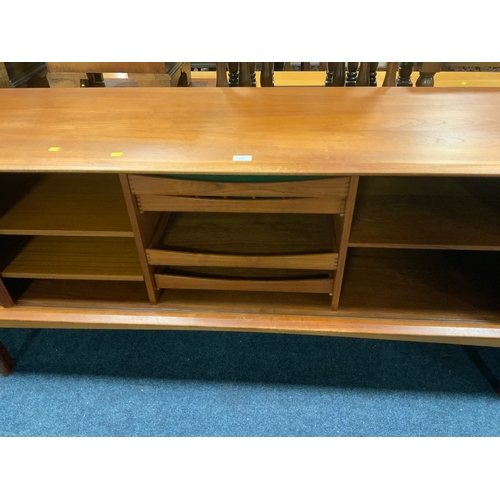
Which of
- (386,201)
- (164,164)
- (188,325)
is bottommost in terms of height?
(188,325)

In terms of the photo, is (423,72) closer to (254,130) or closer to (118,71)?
(254,130)

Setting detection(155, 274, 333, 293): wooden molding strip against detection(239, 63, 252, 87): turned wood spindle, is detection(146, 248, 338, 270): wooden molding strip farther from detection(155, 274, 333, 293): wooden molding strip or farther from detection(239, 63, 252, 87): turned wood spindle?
detection(239, 63, 252, 87): turned wood spindle

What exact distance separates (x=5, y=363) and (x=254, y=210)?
832mm

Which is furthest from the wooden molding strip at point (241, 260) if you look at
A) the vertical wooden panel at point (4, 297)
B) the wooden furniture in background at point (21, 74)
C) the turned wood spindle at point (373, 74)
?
the wooden furniture in background at point (21, 74)

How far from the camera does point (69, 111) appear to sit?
3.15 feet

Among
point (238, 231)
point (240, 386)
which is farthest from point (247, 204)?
point (240, 386)

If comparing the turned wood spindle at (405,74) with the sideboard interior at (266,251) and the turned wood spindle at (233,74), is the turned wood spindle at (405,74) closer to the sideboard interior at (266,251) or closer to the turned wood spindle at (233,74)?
the sideboard interior at (266,251)

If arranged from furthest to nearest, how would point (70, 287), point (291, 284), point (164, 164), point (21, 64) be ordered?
point (21, 64) → point (70, 287) → point (291, 284) → point (164, 164)

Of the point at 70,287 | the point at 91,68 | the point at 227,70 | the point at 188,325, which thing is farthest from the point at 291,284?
the point at 91,68

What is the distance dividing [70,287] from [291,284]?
1.89 ft

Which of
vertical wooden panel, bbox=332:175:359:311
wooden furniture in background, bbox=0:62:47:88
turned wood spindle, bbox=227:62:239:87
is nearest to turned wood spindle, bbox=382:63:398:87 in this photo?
turned wood spindle, bbox=227:62:239:87

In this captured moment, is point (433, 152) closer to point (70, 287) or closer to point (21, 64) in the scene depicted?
point (70, 287)

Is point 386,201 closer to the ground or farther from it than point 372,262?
farther from it

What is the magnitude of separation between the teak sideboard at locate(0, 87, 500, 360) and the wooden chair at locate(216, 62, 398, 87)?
5.6 inches
